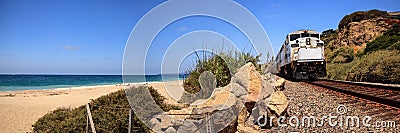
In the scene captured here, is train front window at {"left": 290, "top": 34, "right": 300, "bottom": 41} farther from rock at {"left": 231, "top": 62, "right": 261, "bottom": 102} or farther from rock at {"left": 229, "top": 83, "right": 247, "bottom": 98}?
rock at {"left": 229, "top": 83, "right": 247, "bottom": 98}

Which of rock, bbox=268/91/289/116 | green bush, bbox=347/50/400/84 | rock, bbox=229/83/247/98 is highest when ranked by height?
green bush, bbox=347/50/400/84

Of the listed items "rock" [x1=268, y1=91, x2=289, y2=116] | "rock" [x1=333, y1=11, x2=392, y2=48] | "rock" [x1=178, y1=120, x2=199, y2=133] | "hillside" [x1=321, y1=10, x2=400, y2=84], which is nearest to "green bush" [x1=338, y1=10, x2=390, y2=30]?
"hillside" [x1=321, y1=10, x2=400, y2=84]

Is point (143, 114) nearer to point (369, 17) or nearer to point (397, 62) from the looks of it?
point (397, 62)

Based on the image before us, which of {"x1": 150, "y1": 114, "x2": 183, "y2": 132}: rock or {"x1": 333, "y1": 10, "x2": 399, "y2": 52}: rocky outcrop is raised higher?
{"x1": 333, "y1": 10, "x2": 399, "y2": 52}: rocky outcrop

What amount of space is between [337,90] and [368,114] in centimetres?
519

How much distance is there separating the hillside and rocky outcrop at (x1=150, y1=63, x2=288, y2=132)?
1159 centimetres

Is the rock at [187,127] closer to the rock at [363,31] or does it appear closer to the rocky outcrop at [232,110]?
the rocky outcrop at [232,110]

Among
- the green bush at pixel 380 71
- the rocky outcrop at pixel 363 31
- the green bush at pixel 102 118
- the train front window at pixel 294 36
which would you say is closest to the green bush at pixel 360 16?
the rocky outcrop at pixel 363 31

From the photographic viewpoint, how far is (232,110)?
207 inches

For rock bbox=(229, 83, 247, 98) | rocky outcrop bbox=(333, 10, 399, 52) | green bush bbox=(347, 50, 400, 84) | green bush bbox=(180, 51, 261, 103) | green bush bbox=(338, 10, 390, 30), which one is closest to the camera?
rock bbox=(229, 83, 247, 98)

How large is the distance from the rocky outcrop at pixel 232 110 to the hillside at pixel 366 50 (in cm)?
1159

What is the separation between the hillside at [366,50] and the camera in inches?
644

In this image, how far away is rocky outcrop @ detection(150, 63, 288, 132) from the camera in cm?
486

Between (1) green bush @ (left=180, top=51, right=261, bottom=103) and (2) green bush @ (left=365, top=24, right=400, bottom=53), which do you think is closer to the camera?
(1) green bush @ (left=180, top=51, right=261, bottom=103)
